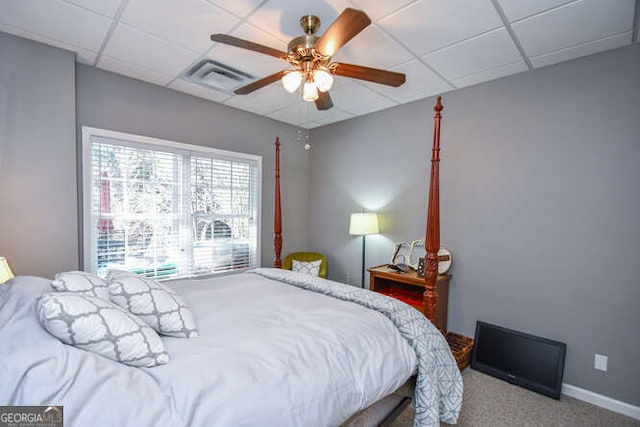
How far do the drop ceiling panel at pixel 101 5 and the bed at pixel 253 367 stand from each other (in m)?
1.68

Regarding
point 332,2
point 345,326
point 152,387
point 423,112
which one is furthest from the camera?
point 423,112

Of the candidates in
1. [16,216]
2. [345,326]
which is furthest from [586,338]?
[16,216]

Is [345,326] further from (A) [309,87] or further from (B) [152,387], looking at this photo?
(A) [309,87]

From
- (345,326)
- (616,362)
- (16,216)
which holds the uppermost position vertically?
(16,216)

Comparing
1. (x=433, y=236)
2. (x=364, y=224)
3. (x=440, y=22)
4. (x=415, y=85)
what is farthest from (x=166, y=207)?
(x=440, y=22)

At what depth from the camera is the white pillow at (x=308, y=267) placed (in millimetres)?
3871

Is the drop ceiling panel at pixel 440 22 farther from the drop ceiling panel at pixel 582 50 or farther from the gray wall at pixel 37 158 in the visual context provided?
the gray wall at pixel 37 158

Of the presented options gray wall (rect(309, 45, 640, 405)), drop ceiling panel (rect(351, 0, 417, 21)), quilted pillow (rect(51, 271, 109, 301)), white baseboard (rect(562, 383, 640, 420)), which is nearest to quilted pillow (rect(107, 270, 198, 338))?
quilted pillow (rect(51, 271, 109, 301))

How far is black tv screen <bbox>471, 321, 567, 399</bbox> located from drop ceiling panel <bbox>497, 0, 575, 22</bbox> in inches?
95.3

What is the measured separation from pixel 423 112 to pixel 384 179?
855mm

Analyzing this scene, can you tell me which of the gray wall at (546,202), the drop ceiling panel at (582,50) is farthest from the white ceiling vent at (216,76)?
the drop ceiling panel at (582,50)

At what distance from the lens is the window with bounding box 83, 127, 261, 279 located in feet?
9.02

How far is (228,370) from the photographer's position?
1070mm

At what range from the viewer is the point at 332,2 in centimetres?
176
